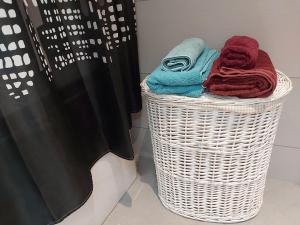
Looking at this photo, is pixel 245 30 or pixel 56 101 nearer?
pixel 56 101

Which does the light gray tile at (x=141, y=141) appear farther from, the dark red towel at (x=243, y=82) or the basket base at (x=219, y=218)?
the dark red towel at (x=243, y=82)

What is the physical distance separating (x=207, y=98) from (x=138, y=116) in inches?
23.7

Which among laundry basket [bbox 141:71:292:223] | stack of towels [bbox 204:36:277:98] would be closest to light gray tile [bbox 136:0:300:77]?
laundry basket [bbox 141:71:292:223]

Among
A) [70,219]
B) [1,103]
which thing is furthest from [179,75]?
[70,219]

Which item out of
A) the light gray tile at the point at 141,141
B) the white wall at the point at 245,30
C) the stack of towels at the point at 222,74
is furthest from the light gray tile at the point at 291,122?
the light gray tile at the point at 141,141

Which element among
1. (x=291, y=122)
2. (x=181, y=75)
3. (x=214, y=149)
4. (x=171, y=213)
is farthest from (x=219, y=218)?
(x=181, y=75)

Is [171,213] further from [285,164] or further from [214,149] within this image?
[285,164]

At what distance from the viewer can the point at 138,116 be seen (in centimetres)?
141

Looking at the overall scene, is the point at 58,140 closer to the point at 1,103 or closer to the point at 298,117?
the point at 1,103

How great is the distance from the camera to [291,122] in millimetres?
1139

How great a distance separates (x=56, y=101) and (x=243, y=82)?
21.5 inches

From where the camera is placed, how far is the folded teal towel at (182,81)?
836 mm

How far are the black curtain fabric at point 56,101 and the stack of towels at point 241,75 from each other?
35cm

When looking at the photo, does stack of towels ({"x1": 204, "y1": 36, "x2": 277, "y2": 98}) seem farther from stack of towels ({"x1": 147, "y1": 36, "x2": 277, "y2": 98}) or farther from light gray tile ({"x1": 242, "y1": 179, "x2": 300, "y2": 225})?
light gray tile ({"x1": 242, "y1": 179, "x2": 300, "y2": 225})
